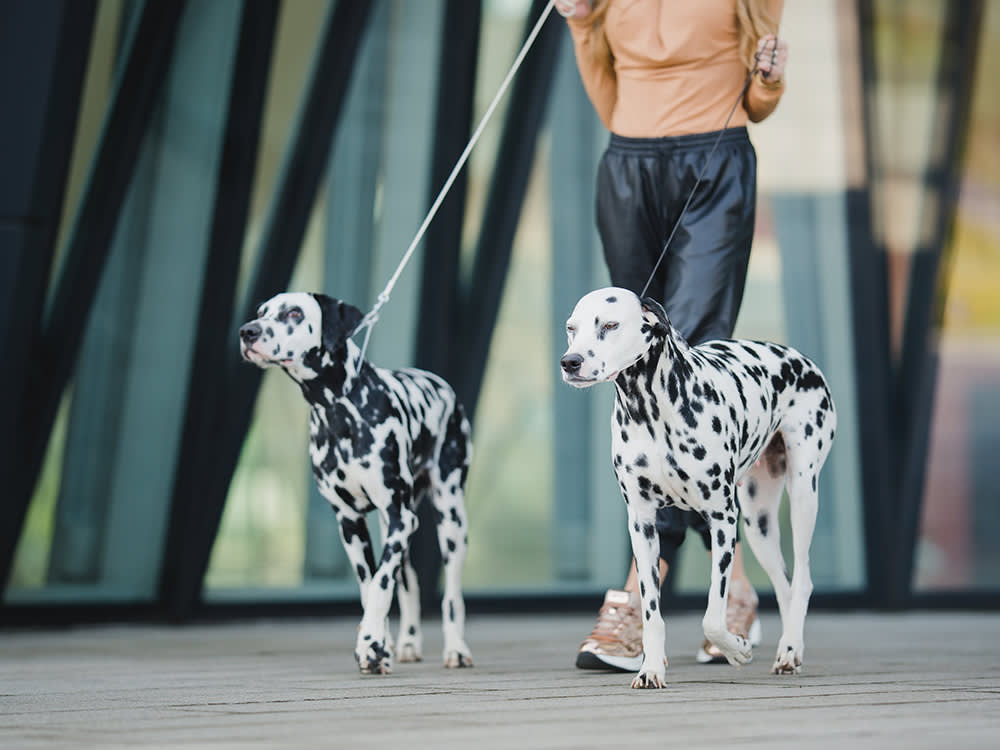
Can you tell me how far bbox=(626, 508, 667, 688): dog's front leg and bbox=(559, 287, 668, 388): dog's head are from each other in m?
0.43

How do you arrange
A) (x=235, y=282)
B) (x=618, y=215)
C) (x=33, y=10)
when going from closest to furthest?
1. (x=618, y=215)
2. (x=33, y=10)
3. (x=235, y=282)

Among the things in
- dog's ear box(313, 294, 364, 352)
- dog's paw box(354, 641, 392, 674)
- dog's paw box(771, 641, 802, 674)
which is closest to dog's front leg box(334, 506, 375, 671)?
dog's paw box(354, 641, 392, 674)

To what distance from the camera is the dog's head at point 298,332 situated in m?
3.57

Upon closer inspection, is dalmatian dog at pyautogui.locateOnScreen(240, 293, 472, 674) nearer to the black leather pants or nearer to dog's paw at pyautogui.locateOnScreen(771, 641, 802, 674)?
the black leather pants

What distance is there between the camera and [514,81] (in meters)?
6.91

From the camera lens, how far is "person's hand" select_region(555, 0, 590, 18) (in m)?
4.14

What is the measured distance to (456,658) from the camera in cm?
390

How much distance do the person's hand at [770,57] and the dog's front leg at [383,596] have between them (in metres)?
1.69

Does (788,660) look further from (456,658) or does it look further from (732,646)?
(456,658)

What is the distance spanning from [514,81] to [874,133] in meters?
2.28

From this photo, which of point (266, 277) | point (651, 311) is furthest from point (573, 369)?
point (266, 277)

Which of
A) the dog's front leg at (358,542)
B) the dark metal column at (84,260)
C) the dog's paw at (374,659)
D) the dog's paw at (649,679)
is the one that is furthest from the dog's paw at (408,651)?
the dark metal column at (84,260)

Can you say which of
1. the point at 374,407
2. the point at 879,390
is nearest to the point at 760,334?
the point at 879,390

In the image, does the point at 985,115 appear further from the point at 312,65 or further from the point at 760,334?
the point at 312,65
